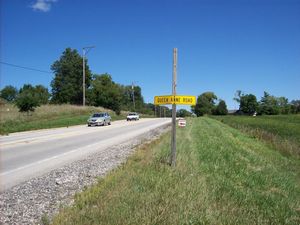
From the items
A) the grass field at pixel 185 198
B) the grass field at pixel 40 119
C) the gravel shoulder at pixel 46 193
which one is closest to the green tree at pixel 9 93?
the grass field at pixel 40 119

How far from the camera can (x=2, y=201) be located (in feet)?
24.3

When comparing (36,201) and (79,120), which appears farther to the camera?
(79,120)

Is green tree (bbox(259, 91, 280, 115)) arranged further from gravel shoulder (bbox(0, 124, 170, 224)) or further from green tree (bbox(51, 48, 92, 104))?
gravel shoulder (bbox(0, 124, 170, 224))

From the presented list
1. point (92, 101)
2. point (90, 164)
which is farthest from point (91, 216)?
point (92, 101)

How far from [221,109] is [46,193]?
153 metres

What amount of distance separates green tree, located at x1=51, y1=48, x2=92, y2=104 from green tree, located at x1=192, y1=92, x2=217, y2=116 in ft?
226

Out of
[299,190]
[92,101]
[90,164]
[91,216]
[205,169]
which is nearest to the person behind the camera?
[91,216]

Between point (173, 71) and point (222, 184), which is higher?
point (173, 71)

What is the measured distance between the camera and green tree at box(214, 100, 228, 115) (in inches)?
6181

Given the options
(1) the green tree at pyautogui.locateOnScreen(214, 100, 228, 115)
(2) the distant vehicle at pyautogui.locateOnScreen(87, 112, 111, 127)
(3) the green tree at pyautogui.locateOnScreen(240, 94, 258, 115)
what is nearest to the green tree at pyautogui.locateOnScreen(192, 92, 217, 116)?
(1) the green tree at pyautogui.locateOnScreen(214, 100, 228, 115)

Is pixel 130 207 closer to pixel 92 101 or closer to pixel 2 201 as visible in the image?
pixel 2 201

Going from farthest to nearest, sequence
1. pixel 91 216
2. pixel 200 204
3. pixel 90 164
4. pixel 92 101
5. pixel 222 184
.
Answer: pixel 92 101 < pixel 90 164 < pixel 222 184 < pixel 200 204 < pixel 91 216

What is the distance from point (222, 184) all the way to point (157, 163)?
2711mm

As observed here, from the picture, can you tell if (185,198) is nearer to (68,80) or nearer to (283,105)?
(68,80)
